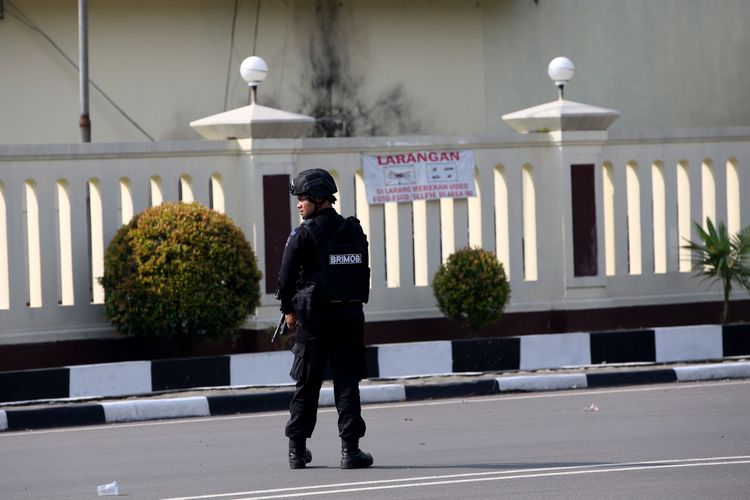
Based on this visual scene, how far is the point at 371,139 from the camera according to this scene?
13.6 metres

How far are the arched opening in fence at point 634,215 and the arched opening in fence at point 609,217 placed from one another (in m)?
0.20

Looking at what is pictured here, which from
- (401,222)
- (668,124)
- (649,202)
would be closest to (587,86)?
(668,124)

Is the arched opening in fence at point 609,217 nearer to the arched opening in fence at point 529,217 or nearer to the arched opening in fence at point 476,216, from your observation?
the arched opening in fence at point 529,217

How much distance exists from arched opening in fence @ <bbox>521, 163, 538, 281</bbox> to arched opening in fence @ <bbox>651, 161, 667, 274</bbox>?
1373 mm

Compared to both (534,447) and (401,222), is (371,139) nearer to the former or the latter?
(401,222)

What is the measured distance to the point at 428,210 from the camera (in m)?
14.0

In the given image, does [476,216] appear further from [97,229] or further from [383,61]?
[383,61]

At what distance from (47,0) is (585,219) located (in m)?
8.10

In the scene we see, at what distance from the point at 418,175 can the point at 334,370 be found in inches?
208

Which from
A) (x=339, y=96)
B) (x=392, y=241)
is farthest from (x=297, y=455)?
(x=339, y=96)

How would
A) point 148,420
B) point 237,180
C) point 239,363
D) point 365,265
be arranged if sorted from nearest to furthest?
point 365,265 < point 148,420 < point 239,363 < point 237,180

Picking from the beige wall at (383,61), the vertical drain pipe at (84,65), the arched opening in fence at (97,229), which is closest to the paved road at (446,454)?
the arched opening in fence at (97,229)

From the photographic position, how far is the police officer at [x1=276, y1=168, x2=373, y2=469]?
28.5ft

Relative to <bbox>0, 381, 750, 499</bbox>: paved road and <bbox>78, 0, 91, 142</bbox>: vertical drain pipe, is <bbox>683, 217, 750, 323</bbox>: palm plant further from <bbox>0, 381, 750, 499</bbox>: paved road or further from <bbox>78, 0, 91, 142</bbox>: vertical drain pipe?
<bbox>78, 0, 91, 142</bbox>: vertical drain pipe
